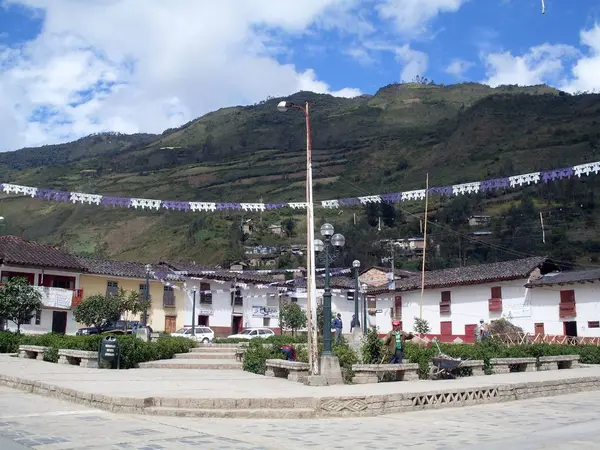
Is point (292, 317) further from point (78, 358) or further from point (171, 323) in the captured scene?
point (78, 358)

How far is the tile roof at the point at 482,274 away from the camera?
132 feet

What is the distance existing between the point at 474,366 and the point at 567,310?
78.2ft

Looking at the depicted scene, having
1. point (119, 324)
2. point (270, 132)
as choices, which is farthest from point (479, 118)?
point (119, 324)

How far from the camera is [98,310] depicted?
3691 cm

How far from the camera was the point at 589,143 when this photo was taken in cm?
9225

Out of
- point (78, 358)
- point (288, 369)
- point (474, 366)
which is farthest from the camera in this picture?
point (78, 358)

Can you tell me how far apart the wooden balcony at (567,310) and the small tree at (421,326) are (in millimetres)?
8567

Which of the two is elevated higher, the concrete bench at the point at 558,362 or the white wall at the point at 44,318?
the white wall at the point at 44,318

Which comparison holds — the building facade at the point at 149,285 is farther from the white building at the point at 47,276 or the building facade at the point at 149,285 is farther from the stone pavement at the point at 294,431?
the stone pavement at the point at 294,431

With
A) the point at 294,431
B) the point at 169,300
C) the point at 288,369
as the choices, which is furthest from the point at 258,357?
the point at 169,300

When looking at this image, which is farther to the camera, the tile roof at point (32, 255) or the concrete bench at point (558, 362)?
the tile roof at point (32, 255)

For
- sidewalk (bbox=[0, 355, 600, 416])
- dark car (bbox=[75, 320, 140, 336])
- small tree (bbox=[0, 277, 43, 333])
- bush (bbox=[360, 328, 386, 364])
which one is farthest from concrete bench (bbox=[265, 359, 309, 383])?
dark car (bbox=[75, 320, 140, 336])

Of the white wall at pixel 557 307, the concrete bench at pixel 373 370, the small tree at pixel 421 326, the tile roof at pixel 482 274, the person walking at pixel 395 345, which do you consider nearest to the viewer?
the concrete bench at pixel 373 370

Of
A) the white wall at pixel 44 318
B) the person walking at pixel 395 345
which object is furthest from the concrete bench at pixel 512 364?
the white wall at pixel 44 318
